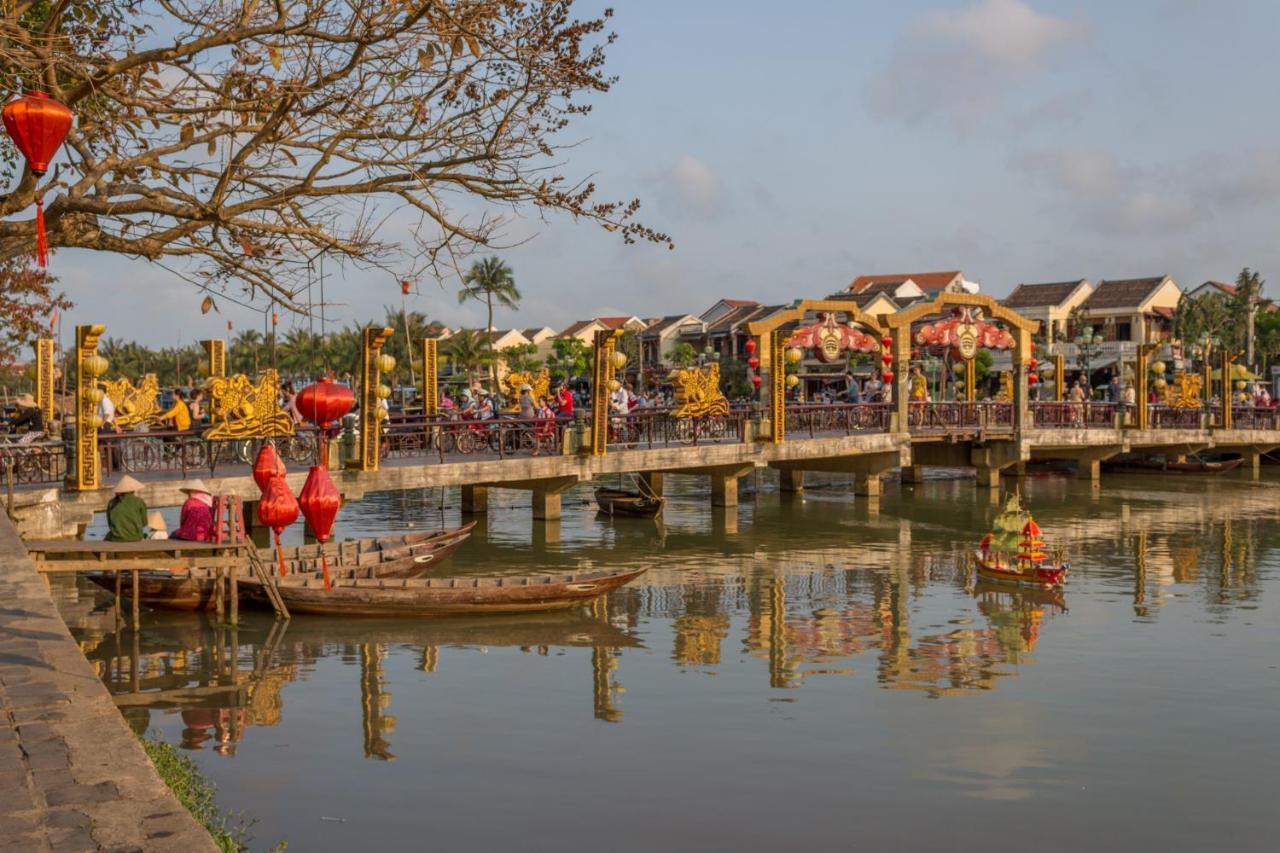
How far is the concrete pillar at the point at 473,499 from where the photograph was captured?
27.3 meters

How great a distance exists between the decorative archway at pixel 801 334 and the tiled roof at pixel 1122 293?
40.2 meters

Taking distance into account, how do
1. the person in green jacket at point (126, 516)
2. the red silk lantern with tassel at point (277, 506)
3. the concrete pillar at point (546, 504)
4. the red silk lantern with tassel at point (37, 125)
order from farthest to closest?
the concrete pillar at point (546, 504) < the person in green jacket at point (126, 516) < the red silk lantern with tassel at point (277, 506) < the red silk lantern with tassel at point (37, 125)

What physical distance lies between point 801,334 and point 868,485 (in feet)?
14.3

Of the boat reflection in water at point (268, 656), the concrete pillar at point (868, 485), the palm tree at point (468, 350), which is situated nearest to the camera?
the boat reflection in water at point (268, 656)

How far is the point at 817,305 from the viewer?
93.8ft

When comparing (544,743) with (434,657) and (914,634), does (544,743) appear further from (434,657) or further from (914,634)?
(914,634)

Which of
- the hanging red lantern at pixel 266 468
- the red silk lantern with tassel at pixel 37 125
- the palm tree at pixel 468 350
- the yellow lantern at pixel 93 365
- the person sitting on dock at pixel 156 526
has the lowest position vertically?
the person sitting on dock at pixel 156 526

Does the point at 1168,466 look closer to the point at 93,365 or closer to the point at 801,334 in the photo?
the point at 801,334

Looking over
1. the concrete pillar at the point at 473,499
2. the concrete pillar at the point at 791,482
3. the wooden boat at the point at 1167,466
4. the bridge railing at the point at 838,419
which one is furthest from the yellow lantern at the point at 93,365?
the wooden boat at the point at 1167,466

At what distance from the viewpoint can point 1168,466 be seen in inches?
1556

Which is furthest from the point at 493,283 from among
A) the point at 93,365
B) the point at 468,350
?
the point at 93,365

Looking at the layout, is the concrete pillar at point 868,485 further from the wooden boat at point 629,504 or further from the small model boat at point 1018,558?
the small model boat at point 1018,558

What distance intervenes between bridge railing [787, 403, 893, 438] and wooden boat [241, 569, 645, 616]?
1347 cm

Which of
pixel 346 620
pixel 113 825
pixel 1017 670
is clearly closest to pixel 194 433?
pixel 346 620
